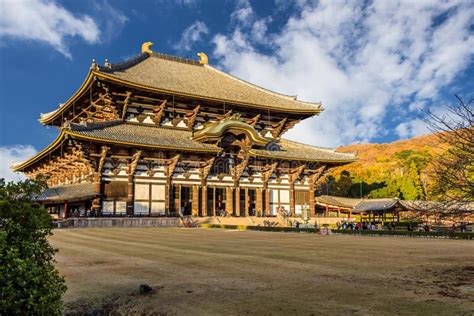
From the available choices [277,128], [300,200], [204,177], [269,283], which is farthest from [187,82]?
[269,283]

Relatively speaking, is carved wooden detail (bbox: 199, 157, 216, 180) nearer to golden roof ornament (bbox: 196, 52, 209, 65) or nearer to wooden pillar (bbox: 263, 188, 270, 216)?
wooden pillar (bbox: 263, 188, 270, 216)

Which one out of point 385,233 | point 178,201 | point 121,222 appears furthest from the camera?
point 178,201

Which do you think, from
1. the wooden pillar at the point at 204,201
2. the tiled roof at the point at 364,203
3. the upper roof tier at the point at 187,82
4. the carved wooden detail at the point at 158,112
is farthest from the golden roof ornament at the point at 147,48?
the tiled roof at the point at 364,203

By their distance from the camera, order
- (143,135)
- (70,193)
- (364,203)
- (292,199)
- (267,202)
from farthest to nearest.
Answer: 1. (364,203)
2. (292,199)
3. (267,202)
4. (143,135)
5. (70,193)

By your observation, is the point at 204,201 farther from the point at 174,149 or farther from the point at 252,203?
the point at 174,149

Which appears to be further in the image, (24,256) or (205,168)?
(205,168)

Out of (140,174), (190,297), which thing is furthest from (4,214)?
(140,174)

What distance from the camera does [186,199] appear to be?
39094 millimetres

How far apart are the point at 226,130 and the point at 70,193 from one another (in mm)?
15461

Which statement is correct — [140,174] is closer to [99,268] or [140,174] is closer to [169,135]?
[169,135]

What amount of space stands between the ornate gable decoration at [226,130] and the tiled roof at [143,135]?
826 millimetres

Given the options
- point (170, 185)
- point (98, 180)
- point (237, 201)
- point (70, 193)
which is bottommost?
point (237, 201)

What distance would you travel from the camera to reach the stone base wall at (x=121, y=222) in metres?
30.9

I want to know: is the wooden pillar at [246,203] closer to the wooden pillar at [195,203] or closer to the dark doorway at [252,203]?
the dark doorway at [252,203]
